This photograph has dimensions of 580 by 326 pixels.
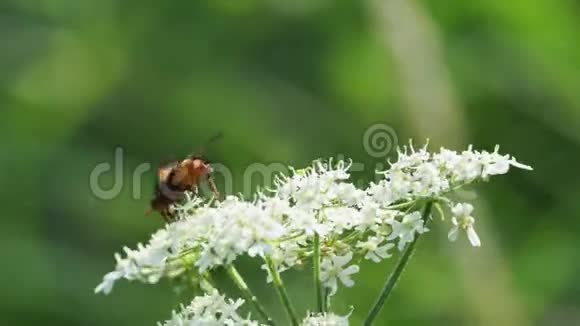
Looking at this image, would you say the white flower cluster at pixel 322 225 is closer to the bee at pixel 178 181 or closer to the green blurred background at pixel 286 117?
the bee at pixel 178 181

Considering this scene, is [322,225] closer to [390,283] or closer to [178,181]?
[390,283]

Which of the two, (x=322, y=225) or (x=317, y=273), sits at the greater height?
(x=322, y=225)

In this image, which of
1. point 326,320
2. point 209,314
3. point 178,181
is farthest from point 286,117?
point 326,320

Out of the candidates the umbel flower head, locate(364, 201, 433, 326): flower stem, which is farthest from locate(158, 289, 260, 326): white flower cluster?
locate(364, 201, 433, 326): flower stem

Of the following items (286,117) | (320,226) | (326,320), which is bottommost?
(326,320)

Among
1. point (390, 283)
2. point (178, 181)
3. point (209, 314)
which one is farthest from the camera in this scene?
point (178, 181)

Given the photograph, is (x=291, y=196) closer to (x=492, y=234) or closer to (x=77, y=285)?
(x=492, y=234)

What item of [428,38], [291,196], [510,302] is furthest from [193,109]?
[291,196]
